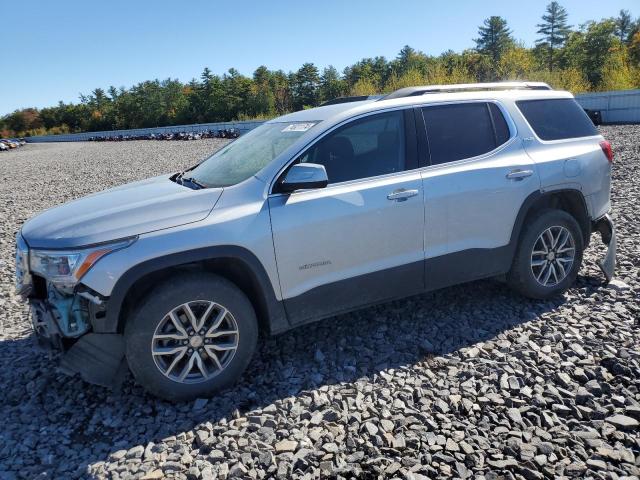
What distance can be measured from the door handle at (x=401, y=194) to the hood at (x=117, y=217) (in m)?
1.26

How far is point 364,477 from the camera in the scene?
250cm

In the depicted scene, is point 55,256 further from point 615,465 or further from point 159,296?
point 615,465

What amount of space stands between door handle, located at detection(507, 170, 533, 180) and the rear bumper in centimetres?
116

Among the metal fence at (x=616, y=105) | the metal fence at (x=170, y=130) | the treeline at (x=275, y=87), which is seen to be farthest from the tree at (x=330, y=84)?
the metal fence at (x=616, y=105)

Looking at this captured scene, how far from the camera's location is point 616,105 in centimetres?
2434

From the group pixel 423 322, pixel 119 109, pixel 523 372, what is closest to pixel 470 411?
pixel 523 372

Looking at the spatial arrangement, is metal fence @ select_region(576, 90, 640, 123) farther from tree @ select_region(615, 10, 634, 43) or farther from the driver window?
tree @ select_region(615, 10, 634, 43)

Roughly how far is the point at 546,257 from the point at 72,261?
3886 millimetres

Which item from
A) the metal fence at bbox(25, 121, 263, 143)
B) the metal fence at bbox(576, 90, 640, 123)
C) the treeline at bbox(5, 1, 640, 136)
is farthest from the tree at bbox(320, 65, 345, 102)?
the metal fence at bbox(576, 90, 640, 123)

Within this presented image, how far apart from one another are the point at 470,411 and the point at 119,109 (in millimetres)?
89396

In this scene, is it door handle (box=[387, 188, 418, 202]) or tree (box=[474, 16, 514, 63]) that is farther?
tree (box=[474, 16, 514, 63])

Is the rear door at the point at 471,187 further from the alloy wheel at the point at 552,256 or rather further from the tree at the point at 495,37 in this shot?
the tree at the point at 495,37

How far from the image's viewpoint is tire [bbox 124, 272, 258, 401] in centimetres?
298

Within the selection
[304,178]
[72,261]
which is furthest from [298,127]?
[72,261]
